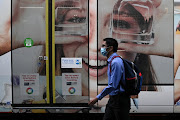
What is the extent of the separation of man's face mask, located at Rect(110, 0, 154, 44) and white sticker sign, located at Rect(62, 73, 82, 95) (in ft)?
3.76

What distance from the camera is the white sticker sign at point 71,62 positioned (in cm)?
528

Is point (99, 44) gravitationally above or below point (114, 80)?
above

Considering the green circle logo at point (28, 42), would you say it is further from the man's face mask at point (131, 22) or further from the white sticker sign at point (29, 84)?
the man's face mask at point (131, 22)

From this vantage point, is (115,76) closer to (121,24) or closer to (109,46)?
(109,46)

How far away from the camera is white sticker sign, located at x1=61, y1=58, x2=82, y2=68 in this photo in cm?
528


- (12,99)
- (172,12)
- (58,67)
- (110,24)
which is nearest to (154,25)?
(172,12)

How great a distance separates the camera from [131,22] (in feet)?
17.2

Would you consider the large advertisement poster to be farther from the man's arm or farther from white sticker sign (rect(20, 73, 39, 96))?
the man's arm

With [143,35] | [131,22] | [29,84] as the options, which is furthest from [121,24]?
[29,84]

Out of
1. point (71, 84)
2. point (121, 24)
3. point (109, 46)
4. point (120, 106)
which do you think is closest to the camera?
point (120, 106)

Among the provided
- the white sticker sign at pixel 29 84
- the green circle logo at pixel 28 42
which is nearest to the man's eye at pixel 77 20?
the green circle logo at pixel 28 42

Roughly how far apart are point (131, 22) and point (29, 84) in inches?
94.9
